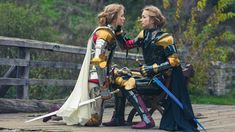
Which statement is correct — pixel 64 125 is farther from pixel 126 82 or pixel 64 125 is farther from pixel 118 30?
pixel 118 30

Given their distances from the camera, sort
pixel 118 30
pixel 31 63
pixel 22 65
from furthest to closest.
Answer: pixel 31 63 < pixel 22 65 < pixel 118 30

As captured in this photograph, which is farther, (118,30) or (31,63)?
(31,63)

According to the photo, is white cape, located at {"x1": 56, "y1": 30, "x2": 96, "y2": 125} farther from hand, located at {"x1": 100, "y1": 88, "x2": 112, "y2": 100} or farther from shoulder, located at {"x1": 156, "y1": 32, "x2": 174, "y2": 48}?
shoulder, located at {"x1": 156, "y1": 32, "x2": 174, "y2": 48}

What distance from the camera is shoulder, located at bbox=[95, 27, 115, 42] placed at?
745 cm

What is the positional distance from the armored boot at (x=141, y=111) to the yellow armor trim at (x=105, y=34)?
642 mm

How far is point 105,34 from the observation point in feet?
24.5

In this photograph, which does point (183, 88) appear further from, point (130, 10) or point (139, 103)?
point (130, 10)

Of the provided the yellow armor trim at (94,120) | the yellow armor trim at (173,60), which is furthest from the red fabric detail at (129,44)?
the yellow armor trim at (94,120)

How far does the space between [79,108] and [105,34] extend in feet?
2.91

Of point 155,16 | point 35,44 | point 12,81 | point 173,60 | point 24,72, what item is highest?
point 155,16

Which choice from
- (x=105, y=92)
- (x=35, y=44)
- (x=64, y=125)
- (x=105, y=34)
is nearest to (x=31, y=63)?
(x=35, y=44)

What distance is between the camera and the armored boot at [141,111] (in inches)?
291

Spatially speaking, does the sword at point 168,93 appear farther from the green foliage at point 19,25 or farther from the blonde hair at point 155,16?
the green foliage at point 19,25

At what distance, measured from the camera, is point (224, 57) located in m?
16.7
